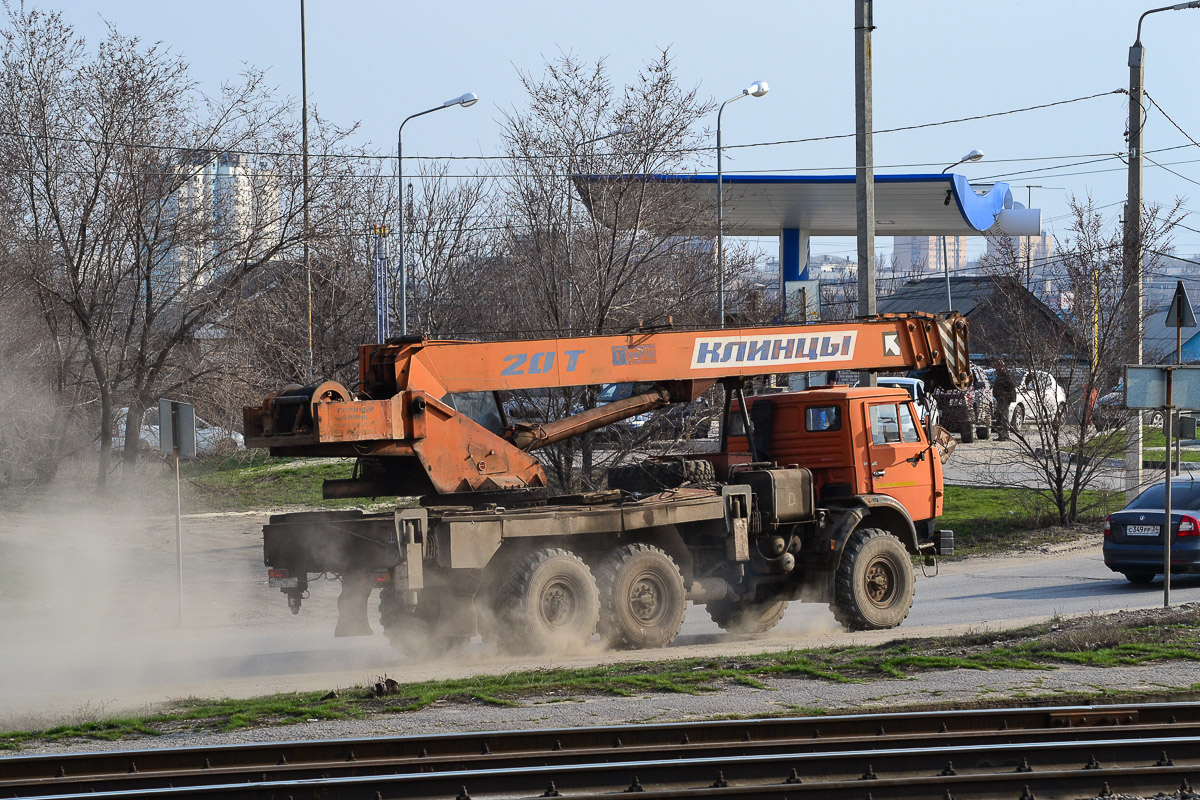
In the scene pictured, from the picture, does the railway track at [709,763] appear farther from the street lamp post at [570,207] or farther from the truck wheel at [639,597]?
the street lamp post at [570,207]

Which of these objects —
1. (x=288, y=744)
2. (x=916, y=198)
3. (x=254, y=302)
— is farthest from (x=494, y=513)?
(x=916, y=198)

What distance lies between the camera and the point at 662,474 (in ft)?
48.2

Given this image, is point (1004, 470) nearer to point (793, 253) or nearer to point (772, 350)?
point (793, 253)

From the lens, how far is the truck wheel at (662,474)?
47.8 ft

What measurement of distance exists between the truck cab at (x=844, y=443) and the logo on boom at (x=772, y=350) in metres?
0.55

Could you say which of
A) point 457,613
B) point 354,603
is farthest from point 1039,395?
point 354,603

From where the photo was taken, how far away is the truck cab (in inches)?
598

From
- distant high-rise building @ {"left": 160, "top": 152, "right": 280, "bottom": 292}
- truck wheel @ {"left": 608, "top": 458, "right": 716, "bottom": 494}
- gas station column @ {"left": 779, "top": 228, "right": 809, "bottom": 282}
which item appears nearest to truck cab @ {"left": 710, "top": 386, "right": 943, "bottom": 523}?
truck wheel @ {"left": 608, "top": 458, "right": 716, "bottom": 494}

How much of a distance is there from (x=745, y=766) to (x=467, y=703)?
10.7 ft

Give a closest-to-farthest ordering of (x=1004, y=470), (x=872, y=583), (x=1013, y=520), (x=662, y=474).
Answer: (x=662, y=474), (x=872, y=583), (x=1013, y=520), (x=1004, y=470)

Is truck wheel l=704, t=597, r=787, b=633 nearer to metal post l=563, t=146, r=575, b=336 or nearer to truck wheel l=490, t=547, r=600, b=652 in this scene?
truck wheel l=490, t=547, r=600, b=652

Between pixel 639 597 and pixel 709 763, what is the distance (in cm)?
549

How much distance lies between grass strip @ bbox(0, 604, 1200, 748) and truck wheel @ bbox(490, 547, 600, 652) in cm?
74

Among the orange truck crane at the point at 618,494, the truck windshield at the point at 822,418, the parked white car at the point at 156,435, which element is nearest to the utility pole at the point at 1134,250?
the orange truck crane at the point at 618,494
